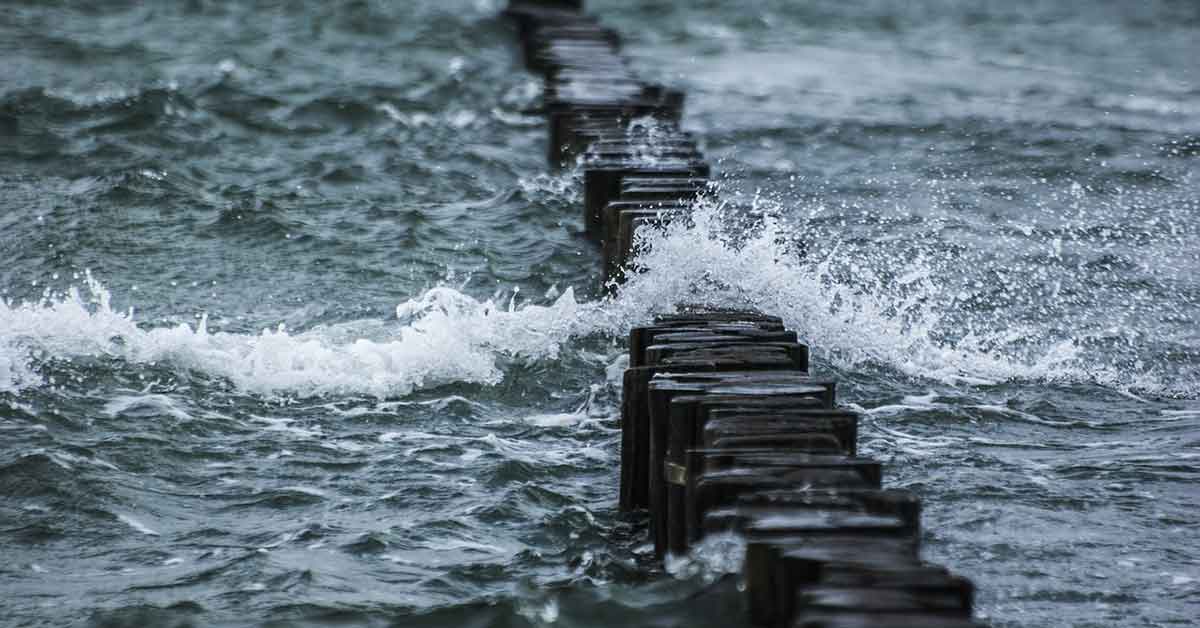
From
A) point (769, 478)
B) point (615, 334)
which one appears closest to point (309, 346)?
point (615, 334)

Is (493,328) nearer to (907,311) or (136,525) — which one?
(907,311)

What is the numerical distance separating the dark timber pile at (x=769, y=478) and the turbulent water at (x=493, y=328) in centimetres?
38

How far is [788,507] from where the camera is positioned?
5.73 m

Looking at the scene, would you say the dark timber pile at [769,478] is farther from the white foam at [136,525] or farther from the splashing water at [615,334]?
the white foam at [136,525]

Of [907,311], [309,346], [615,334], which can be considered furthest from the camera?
[907,311]

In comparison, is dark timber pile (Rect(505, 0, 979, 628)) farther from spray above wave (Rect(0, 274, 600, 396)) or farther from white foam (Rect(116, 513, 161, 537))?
white foam (Rect(116, 513, 161, 537))

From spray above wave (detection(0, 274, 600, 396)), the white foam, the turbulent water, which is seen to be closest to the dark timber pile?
the turbulent water

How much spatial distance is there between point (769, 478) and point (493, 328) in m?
4.32

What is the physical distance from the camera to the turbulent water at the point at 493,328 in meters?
6.96

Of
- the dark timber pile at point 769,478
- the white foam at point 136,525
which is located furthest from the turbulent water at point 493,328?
the dark timber pile at point 769,478

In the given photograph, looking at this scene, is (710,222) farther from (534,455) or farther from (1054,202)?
(1054,202)

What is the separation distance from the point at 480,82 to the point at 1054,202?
7197mm

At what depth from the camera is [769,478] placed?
6.00m

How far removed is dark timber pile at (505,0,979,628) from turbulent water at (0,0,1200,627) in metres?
0.38
